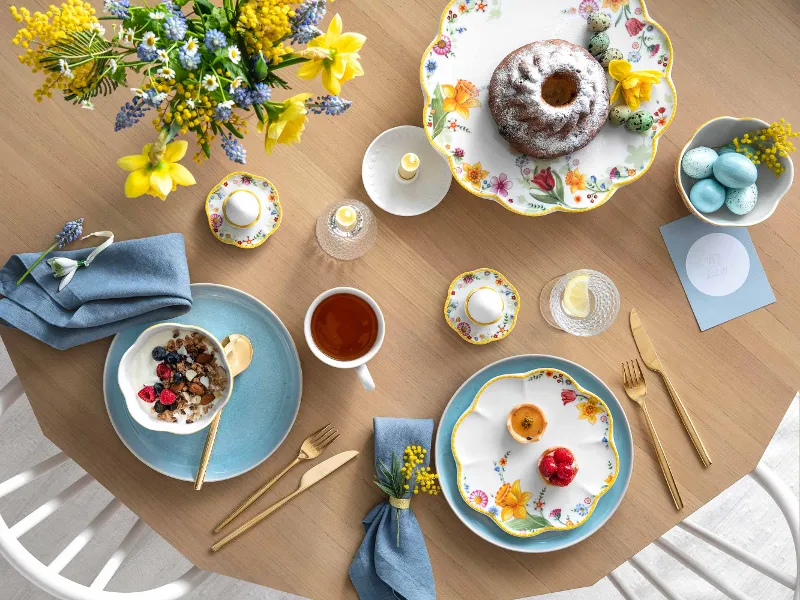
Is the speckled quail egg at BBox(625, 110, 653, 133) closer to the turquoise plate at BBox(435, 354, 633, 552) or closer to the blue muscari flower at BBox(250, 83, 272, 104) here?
the turquoise plate at BBox(435, 354, 633, 552)

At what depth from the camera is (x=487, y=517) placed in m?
1.24

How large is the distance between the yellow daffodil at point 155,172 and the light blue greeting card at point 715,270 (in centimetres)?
91

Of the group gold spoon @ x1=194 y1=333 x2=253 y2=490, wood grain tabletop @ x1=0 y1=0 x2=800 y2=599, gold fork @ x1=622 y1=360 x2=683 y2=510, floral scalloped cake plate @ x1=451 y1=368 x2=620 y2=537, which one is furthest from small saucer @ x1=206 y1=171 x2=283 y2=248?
gold fork @ x1=622 y1=360 x2=683 y2=510

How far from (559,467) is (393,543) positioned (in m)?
0.34

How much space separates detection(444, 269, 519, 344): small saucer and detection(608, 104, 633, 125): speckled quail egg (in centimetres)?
Answer: 35

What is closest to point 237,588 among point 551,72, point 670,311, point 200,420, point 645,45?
point 200,420

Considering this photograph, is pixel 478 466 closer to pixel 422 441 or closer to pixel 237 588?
pixel 422 441

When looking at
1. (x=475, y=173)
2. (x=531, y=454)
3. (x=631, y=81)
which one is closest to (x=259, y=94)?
(x=475, y=173)

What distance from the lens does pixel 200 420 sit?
1.14 meters

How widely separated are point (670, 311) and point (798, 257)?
28 centimetres

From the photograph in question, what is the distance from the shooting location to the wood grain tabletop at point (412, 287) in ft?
3.97

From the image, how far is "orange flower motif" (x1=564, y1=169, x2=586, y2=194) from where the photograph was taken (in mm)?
1190

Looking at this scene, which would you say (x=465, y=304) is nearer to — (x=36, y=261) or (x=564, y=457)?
(x=564, y=457)

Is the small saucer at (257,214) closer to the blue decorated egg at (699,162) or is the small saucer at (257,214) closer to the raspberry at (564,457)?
the raspberry at (564,457)
